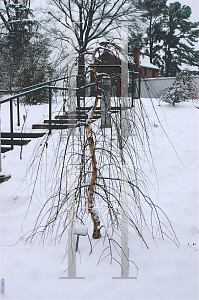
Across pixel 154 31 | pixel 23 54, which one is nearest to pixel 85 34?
pixel 23 54

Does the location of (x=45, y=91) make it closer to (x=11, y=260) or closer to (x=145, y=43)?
(x=11, y=260)

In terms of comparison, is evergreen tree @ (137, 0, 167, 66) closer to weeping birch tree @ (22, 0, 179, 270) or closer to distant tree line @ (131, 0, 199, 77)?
distant tree line @ (131, 0, 199, 77)

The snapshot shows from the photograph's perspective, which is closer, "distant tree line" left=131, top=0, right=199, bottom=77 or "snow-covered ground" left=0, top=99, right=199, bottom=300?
"snow-covered ground" left=0, top=99, right=199, bottom=300

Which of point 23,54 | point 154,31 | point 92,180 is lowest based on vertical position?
point 92,180

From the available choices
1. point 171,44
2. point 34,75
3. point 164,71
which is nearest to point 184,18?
point 171,44

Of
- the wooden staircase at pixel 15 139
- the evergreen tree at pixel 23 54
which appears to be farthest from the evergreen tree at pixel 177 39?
the wooden staircase at pixel 15 139

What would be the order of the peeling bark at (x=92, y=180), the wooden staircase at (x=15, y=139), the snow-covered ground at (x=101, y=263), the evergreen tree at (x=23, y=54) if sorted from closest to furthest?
the snow-covered ground at (x=101, y=263) < the peeling bark at (x=92, y=180) < the wooden staircase at (x=15, y=139) < the evergreen tree at (x=23, y=54)

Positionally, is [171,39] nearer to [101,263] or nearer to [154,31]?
[154,31]

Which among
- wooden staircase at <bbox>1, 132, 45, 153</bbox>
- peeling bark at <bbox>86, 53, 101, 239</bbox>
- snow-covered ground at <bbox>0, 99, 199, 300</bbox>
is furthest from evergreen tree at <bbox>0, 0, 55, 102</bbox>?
peeling bark at <bbox>86, 53, 101, 239</bbox>

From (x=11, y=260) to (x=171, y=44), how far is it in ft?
81.1

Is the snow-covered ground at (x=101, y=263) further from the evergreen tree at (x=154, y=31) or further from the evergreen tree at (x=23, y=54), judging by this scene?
the evergreen tree at (x=154, y=31)

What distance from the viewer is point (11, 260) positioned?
8.60ft

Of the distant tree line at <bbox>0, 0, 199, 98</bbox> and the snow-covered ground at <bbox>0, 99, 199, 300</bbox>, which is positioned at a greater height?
the distant tree line at <bbox>0, 0, 199, 98</bbox>

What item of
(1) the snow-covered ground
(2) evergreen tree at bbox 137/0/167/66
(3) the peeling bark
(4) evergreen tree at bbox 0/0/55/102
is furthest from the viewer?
(2) evergreen tree at bbox 137/0/167/66
